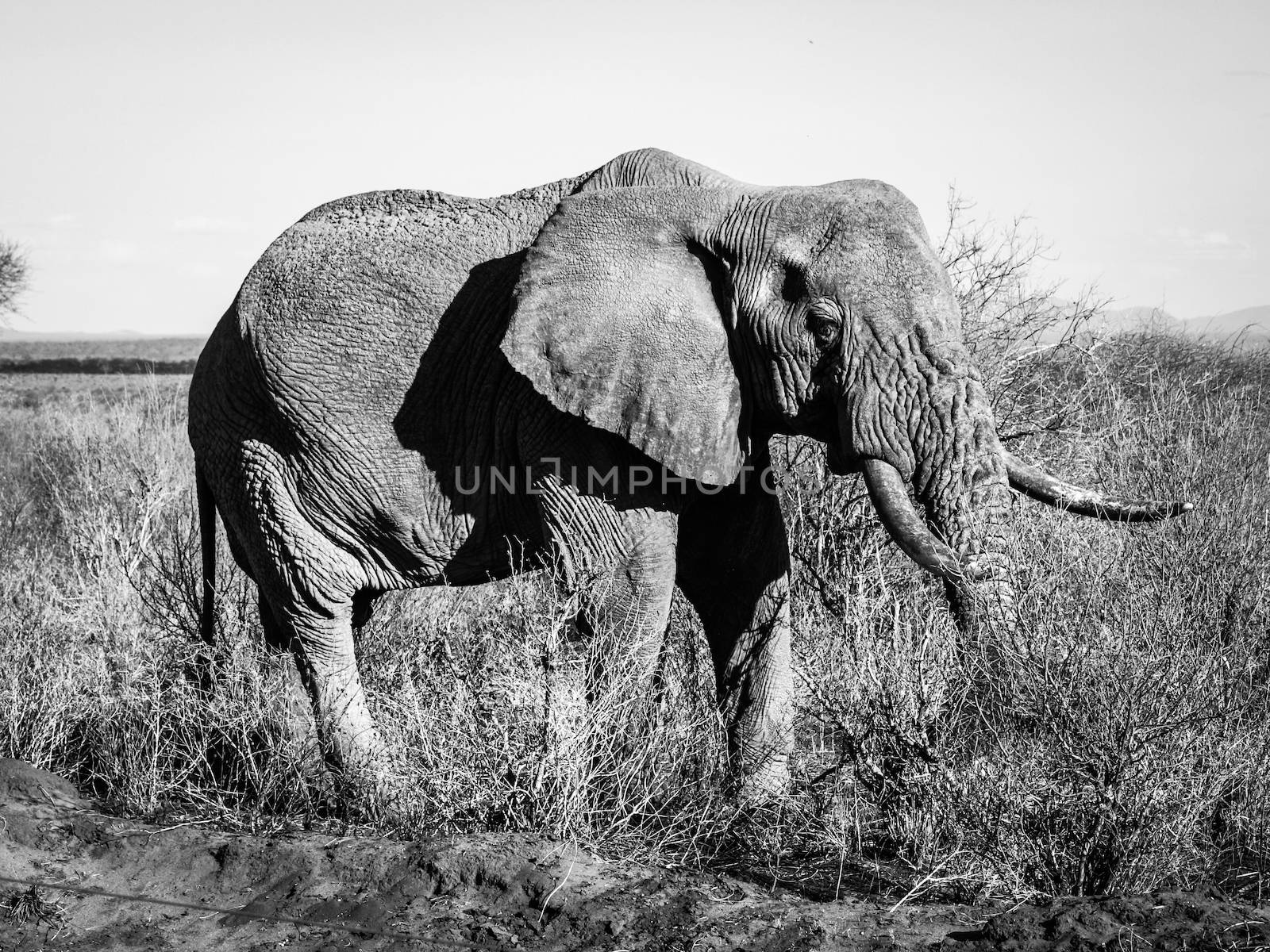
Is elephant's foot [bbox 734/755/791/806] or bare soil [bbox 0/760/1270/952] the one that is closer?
bare soil [bbox 0/760/1270/952]

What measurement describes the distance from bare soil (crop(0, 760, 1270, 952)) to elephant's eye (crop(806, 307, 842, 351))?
6.07 feet

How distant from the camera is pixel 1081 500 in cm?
454

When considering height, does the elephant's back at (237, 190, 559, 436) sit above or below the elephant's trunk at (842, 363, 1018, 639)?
above

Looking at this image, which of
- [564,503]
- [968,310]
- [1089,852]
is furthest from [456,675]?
[968,310]

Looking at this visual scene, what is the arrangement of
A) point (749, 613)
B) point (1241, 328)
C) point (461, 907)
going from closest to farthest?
point (461, 907)
point (749, 613)
point (1241, 328)

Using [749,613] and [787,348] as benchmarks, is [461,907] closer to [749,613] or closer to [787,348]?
Result: [749,613]

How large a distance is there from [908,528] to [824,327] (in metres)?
0.74

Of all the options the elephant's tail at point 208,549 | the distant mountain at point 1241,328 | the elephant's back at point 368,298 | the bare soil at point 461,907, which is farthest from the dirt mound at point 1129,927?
the distant mountain at point 1241,328

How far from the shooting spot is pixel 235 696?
18.5 ft

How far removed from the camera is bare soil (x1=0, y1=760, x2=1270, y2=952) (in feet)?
12.7

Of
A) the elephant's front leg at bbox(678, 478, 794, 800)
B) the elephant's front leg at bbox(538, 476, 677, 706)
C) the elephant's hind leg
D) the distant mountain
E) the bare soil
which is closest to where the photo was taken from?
the bare soil

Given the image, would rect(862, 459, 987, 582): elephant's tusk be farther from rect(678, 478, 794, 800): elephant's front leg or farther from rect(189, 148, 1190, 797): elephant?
→ rect(678, 478, 794, 800): elephant's front leg

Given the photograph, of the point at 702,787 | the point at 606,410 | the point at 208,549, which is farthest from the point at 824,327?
the point at 208,549

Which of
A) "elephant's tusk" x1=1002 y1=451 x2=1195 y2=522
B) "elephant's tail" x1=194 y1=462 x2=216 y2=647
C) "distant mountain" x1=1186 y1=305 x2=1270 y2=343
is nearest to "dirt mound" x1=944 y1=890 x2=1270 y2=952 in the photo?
"elephant's tusk" x1=1002 y1=451 x2=1195 y2=522
